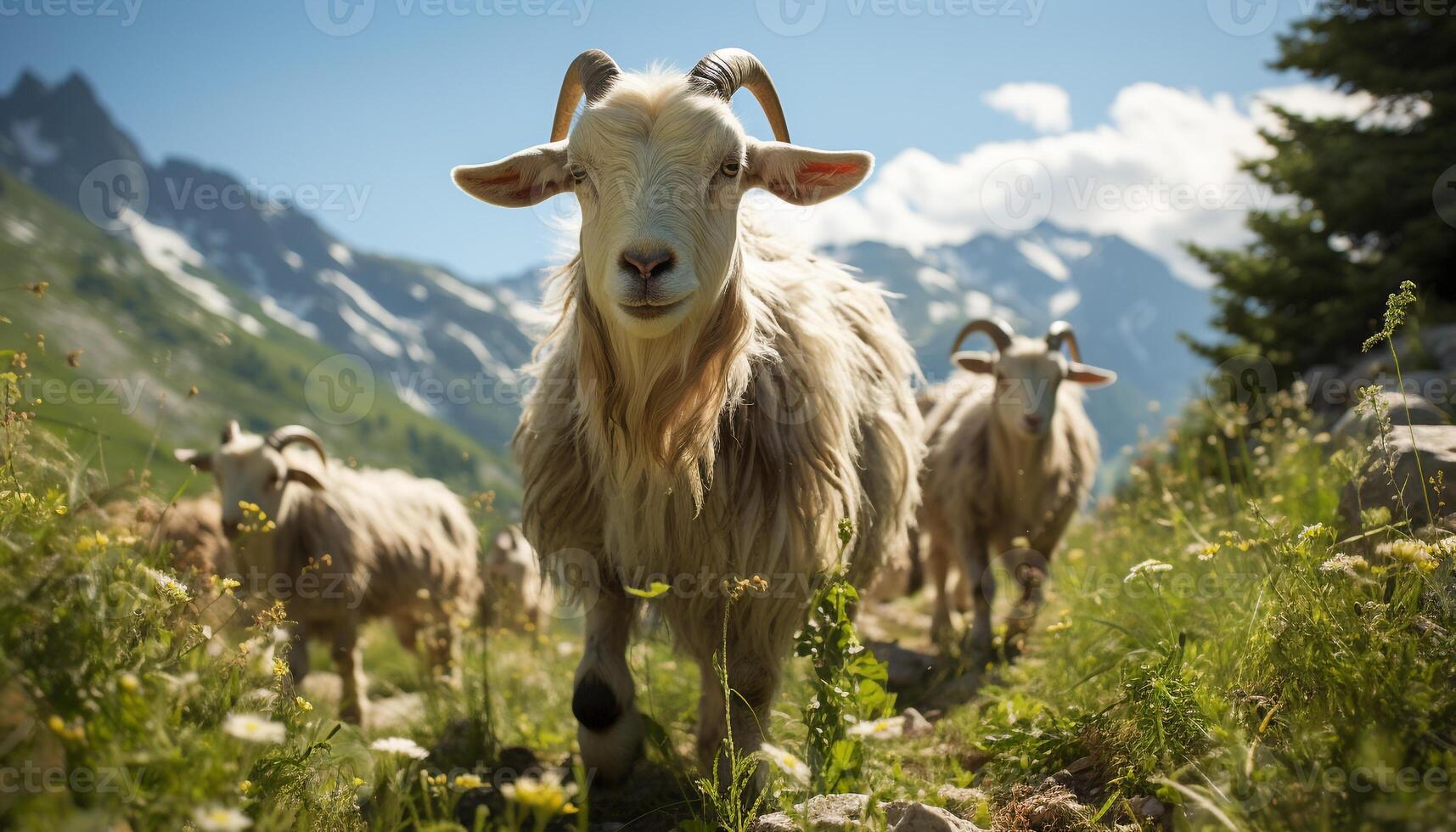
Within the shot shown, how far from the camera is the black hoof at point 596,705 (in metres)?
3.95

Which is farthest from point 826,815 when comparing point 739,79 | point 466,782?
point 739,79

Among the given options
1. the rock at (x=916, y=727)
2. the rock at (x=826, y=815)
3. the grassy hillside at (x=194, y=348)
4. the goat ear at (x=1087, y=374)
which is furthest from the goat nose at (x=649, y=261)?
the grassy hillside at (x=194, y=348)

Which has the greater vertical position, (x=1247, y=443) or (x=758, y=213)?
(x=758, y=213)

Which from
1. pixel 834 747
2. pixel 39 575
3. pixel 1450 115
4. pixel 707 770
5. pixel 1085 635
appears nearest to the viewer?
pixel 39 575

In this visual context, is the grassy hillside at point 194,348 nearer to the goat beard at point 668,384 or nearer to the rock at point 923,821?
the goat beard at point 668,384

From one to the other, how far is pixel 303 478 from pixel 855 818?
5.83 meters

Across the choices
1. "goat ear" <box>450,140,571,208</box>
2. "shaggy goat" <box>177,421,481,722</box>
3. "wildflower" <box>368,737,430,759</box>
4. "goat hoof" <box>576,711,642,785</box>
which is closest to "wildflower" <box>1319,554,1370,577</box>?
"wildflower" <box>368,737,430,759</box>

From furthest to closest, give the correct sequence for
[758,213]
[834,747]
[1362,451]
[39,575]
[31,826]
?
1. [758,213]
2. [1362,451]
3. [834,747]
4. [39,575]
5. [31,826]

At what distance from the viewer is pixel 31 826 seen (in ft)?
5.36

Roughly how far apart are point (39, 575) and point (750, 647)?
2575 millimetres

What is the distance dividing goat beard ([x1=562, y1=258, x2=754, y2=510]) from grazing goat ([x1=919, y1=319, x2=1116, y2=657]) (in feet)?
10.2

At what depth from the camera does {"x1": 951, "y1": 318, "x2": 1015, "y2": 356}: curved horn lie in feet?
25.0

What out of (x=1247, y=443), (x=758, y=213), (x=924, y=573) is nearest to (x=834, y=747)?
(x=758, y=213)

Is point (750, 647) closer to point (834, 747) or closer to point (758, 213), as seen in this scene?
point (834, 747)
